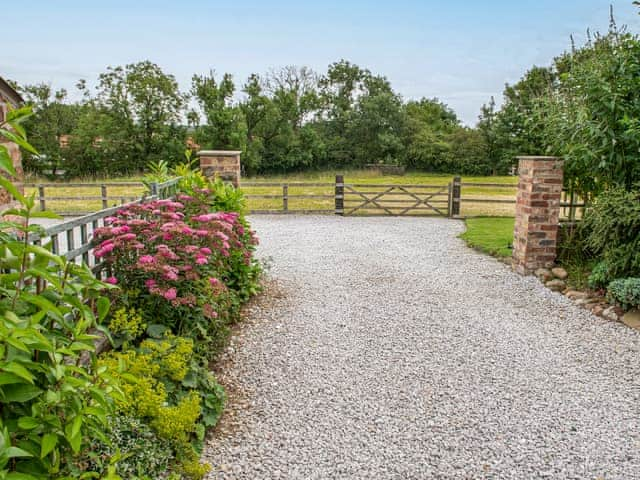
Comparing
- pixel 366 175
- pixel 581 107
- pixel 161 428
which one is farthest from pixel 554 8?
pixel 366 175

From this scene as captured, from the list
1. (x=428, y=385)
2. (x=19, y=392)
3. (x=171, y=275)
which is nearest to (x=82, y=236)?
(x=171, y=275)

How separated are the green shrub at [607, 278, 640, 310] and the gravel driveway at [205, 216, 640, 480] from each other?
32cm

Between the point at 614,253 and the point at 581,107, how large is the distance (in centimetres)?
193

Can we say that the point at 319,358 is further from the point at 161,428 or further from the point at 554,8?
the point at 554,8

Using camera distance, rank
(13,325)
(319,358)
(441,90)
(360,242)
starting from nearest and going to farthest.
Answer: (13,325) → (319,358) → (360,242) → (441,90)

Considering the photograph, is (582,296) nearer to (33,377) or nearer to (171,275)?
(171,275)

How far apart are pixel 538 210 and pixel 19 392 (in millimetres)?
6576

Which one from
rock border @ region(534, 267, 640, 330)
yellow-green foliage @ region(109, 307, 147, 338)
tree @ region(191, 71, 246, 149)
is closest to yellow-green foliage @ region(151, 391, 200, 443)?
yellow-green foliage @ region(109, 307, 147, 338)

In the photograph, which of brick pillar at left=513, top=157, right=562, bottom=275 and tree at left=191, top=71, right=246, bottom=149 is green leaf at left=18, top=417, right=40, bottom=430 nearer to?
brick pillar at left=513, top=157, right=562, bottom=275

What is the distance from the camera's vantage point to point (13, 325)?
123 cm

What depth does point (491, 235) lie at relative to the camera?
9.57 metres

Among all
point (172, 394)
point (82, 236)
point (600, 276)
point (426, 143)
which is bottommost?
point (172, 394)

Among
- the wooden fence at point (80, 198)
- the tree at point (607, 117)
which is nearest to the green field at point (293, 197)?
the wooden fence at point (80, 198)

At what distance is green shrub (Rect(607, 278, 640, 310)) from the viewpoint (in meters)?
4.97
